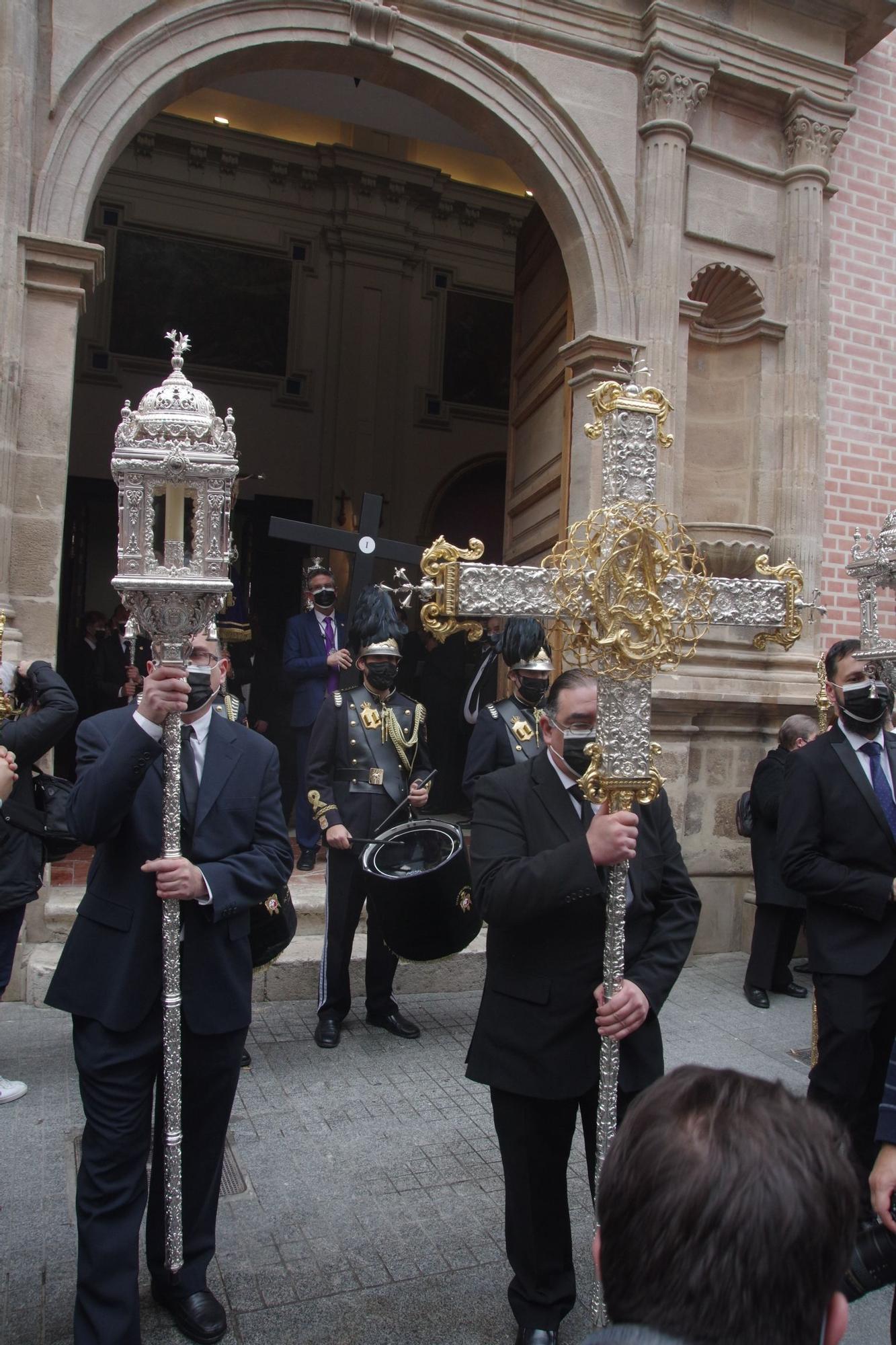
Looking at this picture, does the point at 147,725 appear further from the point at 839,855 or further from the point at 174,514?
the point at 839,855

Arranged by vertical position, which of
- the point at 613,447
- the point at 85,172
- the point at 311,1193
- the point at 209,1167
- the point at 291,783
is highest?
the point at 85,172

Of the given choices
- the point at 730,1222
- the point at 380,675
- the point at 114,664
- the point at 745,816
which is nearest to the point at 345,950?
the point at 380,675

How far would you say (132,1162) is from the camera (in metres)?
2.78

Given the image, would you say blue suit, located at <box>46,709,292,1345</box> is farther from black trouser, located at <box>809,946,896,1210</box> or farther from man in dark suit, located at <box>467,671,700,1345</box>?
black trouser, located at <box>809,946,896,1210</box>

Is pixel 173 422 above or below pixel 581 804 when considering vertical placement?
above

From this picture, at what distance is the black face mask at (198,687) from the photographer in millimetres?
3223

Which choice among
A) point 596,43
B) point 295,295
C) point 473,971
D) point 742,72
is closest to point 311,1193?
point 473,971

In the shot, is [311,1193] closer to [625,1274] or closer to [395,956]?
[395,956]

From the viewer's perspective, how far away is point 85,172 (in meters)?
6.02

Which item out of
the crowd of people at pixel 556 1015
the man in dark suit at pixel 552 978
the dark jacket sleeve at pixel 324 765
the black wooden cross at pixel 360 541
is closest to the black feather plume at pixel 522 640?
the black wooden cross at pixel 360 541

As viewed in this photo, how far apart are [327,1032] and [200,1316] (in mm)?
2340

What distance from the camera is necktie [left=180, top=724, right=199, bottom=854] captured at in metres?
3.12

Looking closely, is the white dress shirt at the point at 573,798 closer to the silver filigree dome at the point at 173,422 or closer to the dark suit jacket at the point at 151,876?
the dark suit jacket at the point at 151,876

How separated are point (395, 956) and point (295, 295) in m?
9.17
